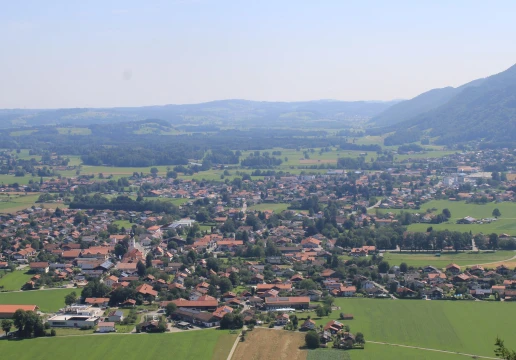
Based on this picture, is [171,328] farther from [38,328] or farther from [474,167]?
[474,167]

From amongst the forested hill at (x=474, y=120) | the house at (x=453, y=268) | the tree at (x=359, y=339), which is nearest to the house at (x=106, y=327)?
the tree at (x=359, y=339)

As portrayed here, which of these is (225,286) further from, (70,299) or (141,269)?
(70,299)

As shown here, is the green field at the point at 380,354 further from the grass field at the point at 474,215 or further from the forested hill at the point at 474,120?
the forested hill at the point at 474,120

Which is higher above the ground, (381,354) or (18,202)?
(381,354)

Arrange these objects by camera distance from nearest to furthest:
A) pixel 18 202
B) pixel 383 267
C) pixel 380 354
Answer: pixel 380 354 < pixel 383 267 < pixel 18 202

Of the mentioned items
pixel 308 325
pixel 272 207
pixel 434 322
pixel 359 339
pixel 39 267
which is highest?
pixel 359 339

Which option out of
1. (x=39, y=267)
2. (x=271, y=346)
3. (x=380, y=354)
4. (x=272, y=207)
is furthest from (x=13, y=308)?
(x=272, y=207)

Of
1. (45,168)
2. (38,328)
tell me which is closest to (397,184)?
(45,168)
